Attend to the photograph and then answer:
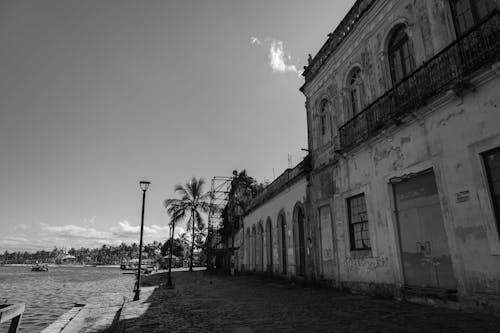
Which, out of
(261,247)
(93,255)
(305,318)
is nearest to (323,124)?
(305,318)

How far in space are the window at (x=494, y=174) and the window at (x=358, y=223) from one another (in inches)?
170

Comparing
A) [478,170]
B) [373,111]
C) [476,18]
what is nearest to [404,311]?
[478,170]

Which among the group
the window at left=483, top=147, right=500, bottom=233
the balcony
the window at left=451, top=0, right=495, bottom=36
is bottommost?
the window at left=483, top=147, right=500, bottom=233

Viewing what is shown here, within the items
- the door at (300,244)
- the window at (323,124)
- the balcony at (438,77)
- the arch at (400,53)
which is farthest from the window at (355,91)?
the door at (300,244)

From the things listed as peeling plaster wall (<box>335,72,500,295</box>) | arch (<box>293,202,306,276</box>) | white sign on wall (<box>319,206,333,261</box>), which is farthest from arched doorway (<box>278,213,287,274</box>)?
peeling plaster wall (<box>335,72,500,295</box>)

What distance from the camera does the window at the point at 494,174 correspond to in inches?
234

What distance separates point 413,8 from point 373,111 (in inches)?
111

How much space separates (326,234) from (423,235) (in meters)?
4.64

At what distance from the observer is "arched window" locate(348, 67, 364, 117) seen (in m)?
10.9

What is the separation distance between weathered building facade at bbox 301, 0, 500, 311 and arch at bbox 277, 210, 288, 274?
15.1 feet

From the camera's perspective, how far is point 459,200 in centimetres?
660

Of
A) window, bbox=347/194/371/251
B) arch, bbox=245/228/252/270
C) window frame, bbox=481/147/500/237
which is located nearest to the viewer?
window frame, bbox=481/147/500/237

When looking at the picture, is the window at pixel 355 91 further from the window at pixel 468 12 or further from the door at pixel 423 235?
the window at pixel 468 12

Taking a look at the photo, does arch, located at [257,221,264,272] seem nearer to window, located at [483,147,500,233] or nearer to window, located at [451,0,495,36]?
window, located at [483,147,500,233]
